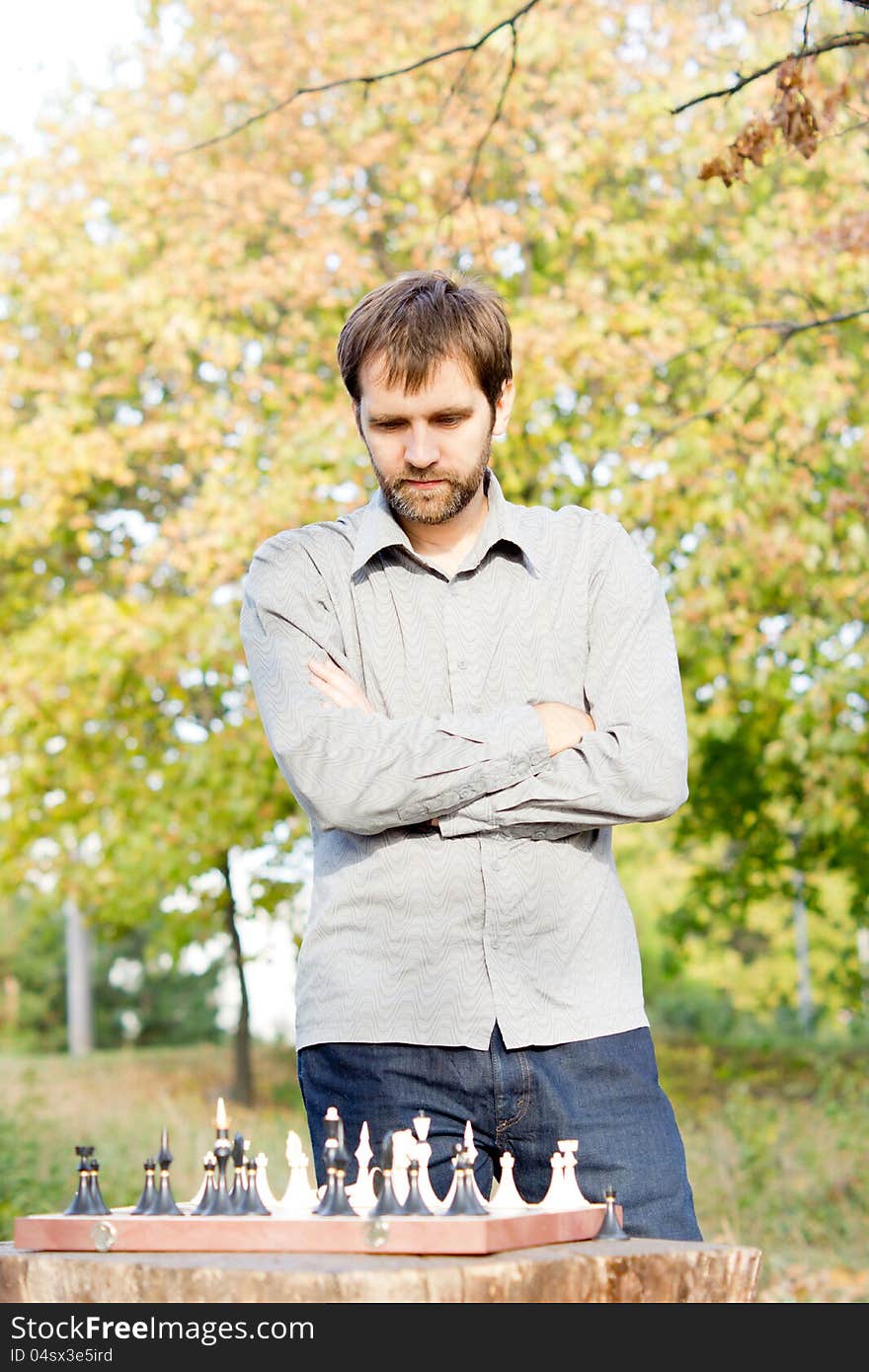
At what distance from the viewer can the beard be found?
3119 mm

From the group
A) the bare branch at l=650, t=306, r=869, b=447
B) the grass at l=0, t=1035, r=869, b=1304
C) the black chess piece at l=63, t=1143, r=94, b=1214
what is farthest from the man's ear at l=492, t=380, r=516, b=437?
the grass at l=0, t=1035, r=869, b=1304

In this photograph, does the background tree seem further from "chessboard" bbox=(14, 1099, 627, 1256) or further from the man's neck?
"chessboard" bbox=(14, 1099, 627, 1256)

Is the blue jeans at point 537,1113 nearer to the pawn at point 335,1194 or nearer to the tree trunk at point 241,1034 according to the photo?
the pawn at point 335,1194

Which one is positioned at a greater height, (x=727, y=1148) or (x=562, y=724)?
(x=562, y=724)

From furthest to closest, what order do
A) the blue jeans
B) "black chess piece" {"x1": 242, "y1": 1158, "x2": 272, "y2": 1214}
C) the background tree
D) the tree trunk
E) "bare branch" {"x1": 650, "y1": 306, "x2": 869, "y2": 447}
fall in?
1. the tree trunk
2. the background tree
3. "bare branch" {"x1": 650, "y1": 306, "x2": 869, "y2": 447}
4. the blue jeans
5. "black chess piece" {"x1": 242, "y1": 1158, "x2": 272, "y2": 1214}

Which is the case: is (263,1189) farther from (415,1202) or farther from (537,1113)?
(537,1113)

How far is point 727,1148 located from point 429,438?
856 cm

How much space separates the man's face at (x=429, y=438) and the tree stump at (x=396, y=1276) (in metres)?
1.44

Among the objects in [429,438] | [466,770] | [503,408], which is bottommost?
[466,770]

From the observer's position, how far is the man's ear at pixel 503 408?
A: 323cm

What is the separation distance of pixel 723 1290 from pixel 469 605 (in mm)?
1452

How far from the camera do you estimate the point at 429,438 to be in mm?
3061

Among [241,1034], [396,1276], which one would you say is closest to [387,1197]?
[396,1276]

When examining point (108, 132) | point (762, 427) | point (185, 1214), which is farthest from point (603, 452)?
point (185, 1214)
